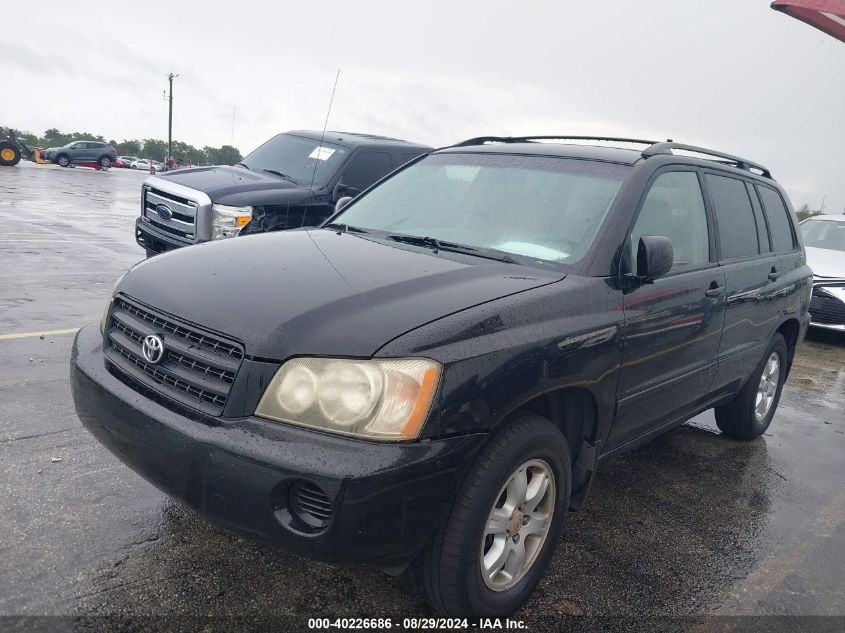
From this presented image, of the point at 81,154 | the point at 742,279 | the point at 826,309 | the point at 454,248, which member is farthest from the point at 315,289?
the point at 81,154

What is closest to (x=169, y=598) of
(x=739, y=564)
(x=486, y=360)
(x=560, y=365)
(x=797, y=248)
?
(x=486, y=360)

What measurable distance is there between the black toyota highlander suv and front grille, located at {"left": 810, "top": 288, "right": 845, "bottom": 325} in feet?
19.9

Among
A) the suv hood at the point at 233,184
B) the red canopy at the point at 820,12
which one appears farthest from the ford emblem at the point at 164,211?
the red canopy at the point at 820,12

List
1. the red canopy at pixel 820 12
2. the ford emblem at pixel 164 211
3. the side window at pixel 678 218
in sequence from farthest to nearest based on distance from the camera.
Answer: the red canopy at pixel 820 12
the ford emblem at pixel 164 211
the side window at pixel 678 218

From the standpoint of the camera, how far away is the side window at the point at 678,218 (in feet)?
11.2

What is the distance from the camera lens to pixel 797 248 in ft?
17.1

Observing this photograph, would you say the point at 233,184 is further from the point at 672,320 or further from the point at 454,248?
the point at 672,320

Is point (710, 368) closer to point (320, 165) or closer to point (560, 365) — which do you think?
point (560, 365)

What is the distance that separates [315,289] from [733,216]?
2.82 meters

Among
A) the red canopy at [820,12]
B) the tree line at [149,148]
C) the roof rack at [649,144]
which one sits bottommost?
the tree line at [149,148]

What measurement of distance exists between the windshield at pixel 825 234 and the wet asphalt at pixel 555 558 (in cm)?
614

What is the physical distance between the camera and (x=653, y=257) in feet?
10.0

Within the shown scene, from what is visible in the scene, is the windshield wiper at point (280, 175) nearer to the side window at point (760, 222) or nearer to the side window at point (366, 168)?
the side window at point (366, 168)

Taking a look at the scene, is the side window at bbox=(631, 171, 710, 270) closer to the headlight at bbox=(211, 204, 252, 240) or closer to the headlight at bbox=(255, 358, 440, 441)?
the headlight at bbox=(255, 358, 440, 441)
